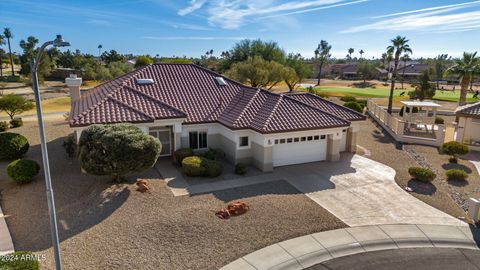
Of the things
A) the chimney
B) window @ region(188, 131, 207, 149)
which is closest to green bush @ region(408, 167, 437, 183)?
window @ region(188, 131, 207, 149)

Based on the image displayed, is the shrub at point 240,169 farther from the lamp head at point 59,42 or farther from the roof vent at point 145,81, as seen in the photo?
the lamp head at point 59,42

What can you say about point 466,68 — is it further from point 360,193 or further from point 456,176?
point 360,193

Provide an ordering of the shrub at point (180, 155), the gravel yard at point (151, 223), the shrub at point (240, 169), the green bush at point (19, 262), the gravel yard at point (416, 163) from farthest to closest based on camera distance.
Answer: the shrub at point (180, 155) → the shrub at point (240, 169) → the gravel yard at point (416, 163) → the gravel yard at point (151, 223) → the green bush at point (19, 262)

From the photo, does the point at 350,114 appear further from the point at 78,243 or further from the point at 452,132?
the point at 78,243

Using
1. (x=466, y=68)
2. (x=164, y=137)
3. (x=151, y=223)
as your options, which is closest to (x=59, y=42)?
(x=151, y=223)

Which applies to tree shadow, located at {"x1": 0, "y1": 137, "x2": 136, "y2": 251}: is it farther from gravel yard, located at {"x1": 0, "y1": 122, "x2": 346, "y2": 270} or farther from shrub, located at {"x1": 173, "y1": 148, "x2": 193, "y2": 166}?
shrub, located at {"x1": 173, "y1": 148, "x2": 193, "y2": 166}

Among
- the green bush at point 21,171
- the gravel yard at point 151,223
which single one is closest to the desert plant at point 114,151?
the gravel yard at point 151,223
